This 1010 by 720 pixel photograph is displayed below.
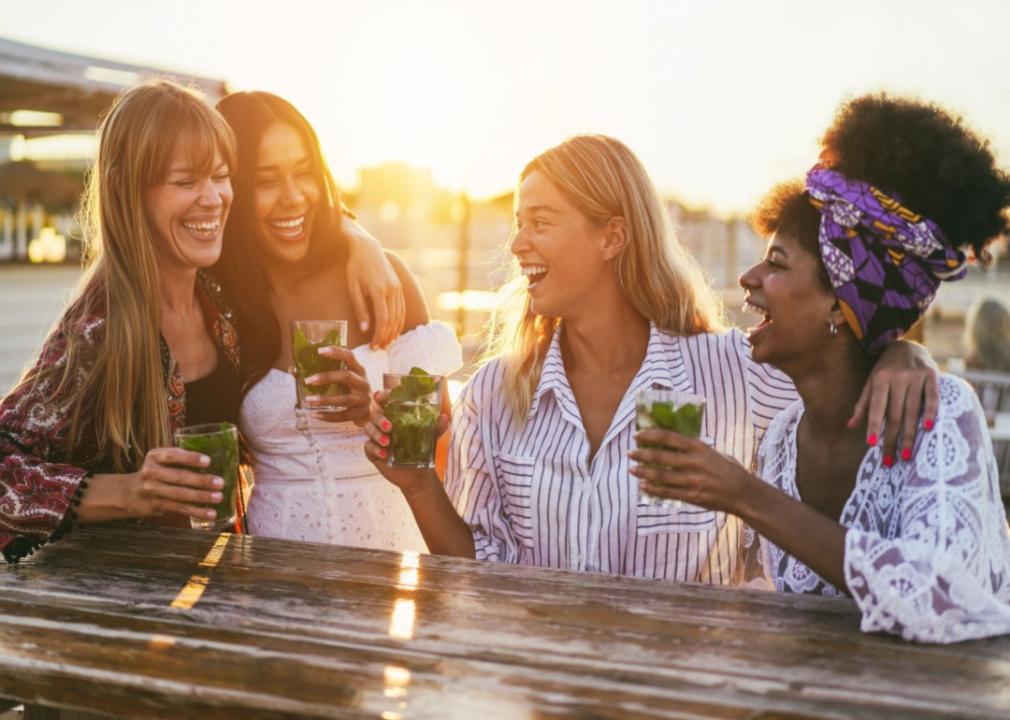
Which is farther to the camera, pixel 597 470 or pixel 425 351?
pixel 425 351

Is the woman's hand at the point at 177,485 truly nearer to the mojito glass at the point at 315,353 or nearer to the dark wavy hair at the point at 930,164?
the mojito glass at the point at 315,353

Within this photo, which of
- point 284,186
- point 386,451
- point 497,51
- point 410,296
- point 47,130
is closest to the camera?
point 386,451

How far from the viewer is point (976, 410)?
1.97 m

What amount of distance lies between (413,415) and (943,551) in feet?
3.74

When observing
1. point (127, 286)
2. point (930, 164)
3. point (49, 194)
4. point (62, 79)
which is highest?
point (62, 79)

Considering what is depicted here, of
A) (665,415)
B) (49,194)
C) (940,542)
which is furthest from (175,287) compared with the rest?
(49,194)

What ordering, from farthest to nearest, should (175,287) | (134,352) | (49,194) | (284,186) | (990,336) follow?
(49,194) < (990,336) < (284,186) < (175,287) < (134,352)

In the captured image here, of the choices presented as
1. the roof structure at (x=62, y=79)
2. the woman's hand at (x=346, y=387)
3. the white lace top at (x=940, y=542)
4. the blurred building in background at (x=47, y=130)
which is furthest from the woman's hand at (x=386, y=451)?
the roof structure at (x=62, y=79)

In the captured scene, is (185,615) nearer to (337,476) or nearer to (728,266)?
(337,476)

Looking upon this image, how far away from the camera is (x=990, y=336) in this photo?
8.05m

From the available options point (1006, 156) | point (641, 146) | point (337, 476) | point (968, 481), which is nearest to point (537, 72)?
point (641, 146)

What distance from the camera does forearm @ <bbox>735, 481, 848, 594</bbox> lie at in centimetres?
187

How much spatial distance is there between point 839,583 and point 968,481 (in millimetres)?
302

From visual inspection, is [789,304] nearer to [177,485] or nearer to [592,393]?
[592,393]
